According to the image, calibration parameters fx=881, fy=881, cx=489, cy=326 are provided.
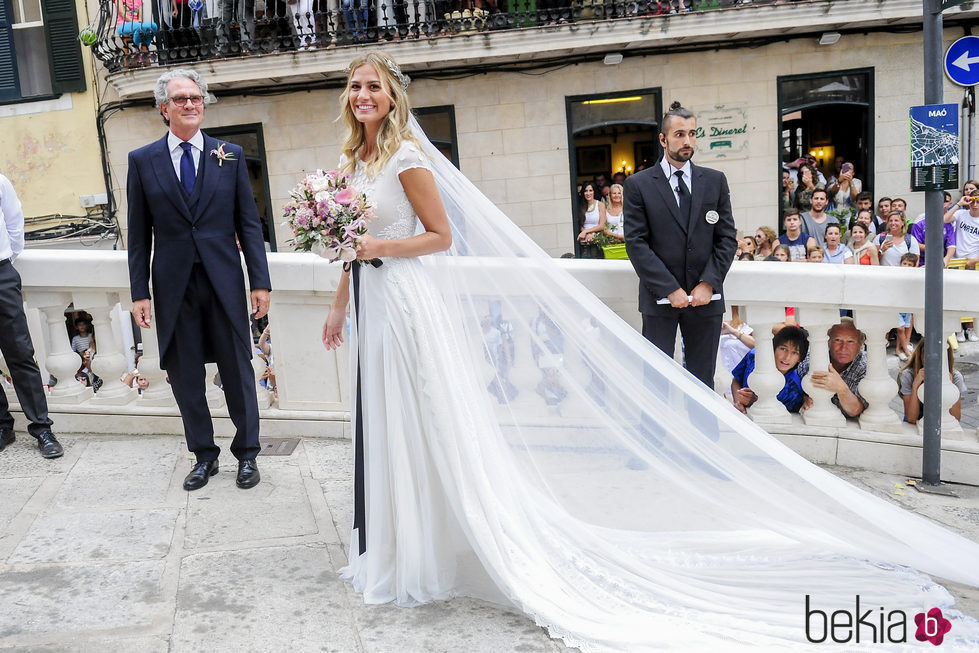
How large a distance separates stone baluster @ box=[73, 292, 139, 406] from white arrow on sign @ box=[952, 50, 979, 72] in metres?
5.58

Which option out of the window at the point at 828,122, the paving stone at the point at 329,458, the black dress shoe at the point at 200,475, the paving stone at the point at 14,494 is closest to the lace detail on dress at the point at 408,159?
the paving stone at the point at 329,458

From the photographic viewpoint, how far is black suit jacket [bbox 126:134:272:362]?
13.3 ft

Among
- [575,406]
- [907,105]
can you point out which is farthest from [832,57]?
[575,406]

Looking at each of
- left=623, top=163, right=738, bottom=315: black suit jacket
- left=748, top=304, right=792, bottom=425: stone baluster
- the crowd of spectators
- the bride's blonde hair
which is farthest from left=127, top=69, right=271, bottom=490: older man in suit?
the crowd of spectators

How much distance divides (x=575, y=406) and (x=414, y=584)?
2.90ft

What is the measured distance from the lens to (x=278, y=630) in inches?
114

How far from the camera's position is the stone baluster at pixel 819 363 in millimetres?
4492

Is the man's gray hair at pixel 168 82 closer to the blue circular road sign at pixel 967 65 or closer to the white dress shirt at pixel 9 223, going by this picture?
the white dress shirt at pixel 9 223

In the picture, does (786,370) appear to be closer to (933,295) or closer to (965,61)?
(933,295)

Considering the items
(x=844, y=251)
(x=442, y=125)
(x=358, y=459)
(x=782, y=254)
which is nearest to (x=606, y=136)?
(x=442, y=125)

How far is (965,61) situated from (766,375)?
293 centimetres

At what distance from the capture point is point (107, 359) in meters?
5.14

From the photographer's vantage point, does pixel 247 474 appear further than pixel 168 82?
Yes

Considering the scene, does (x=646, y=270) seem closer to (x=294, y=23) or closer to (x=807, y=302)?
(x=807, y=302)
